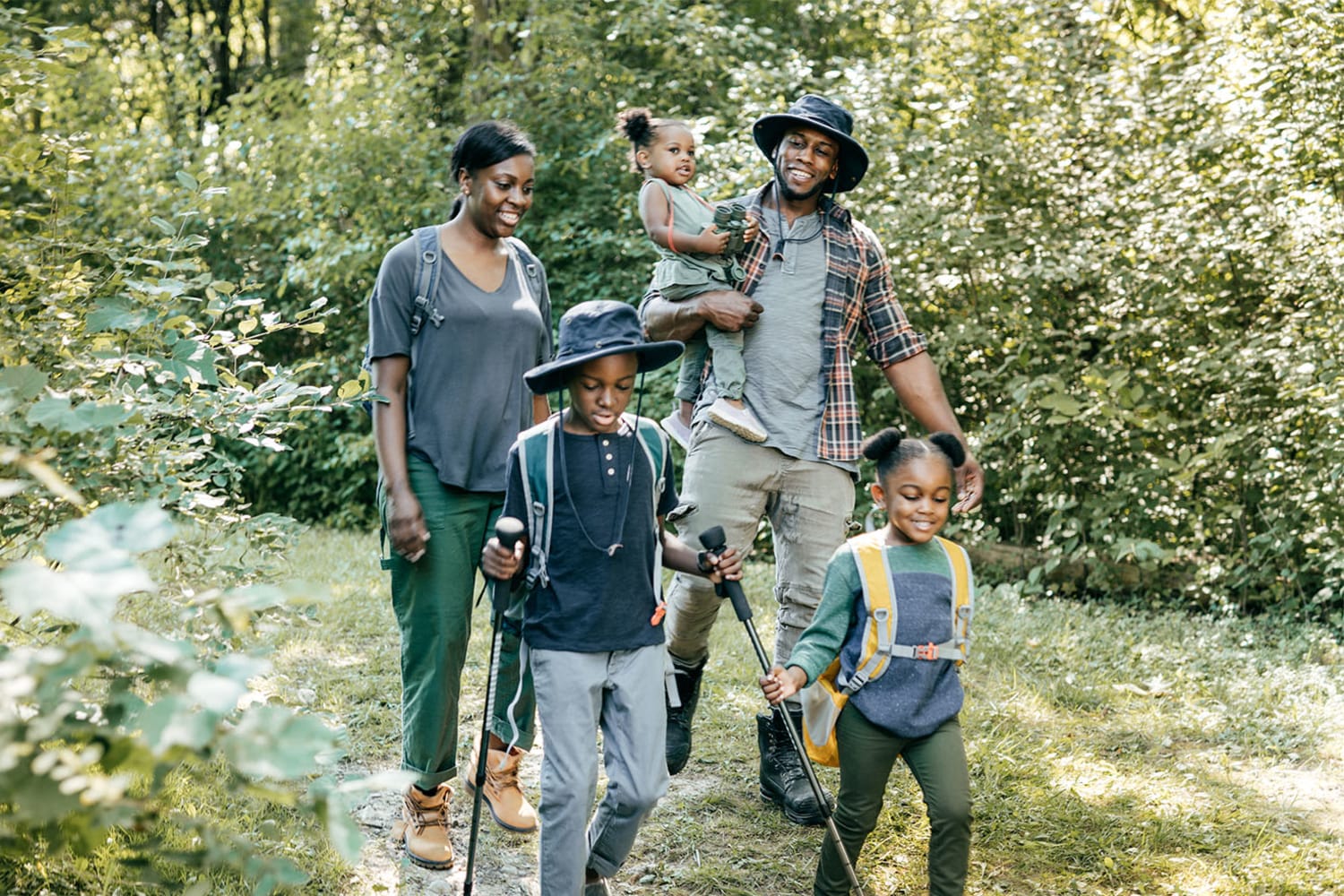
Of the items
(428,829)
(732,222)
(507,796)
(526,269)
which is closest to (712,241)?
(732,222)

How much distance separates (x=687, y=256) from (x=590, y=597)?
58.5 inches

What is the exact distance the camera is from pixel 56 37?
131 inches

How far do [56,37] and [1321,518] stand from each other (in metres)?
6.24

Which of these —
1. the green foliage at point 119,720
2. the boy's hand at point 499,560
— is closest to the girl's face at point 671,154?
the boy's hand at point 499,560

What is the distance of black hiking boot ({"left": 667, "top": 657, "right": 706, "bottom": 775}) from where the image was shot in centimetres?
431

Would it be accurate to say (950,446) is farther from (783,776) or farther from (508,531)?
(783,776)

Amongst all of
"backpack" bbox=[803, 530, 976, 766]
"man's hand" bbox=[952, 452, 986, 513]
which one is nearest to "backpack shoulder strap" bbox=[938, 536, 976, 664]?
"backpack" bbox=[803, 530, 976, 766]

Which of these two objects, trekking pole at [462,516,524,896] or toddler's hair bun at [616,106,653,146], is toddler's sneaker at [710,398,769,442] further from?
toddler's hair bun at [616,106,653,146]

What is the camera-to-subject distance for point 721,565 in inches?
135

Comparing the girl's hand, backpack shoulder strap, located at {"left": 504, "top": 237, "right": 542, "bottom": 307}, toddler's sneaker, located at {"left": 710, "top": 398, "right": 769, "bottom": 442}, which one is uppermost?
the girl's hand

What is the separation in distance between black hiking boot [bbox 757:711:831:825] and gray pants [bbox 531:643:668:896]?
1061 millimetres

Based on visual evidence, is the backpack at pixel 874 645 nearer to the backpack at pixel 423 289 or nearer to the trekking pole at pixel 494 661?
the trekking pole at pixel 494 661

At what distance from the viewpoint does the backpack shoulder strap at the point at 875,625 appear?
10.8ft

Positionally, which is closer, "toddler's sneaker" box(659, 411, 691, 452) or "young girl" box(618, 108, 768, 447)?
"young girl" box(618, 108, 768, 447)
